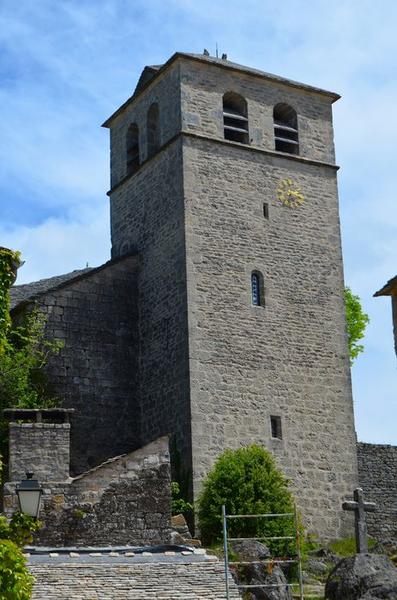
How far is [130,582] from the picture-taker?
614 inches

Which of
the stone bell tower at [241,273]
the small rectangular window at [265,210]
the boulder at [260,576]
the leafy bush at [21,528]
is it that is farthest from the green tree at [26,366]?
the leafy bush at [21,528]

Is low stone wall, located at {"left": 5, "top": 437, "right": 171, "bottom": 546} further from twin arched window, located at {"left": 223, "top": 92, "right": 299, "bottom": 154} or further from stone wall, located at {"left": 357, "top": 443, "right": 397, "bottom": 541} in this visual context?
twin arched window, located at {"left": 223, "top": 92, "right": 299, "bottom": 154}

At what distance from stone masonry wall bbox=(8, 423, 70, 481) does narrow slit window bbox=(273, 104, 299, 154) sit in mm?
10951

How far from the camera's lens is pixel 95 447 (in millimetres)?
26953

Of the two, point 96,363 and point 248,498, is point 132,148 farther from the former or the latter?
point 248,498

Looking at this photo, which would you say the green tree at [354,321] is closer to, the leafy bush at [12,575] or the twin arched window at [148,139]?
the twin arched window at [148,139]

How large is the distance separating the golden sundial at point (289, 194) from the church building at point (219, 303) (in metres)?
0.03

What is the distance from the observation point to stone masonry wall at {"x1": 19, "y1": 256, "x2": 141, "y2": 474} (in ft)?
88.4

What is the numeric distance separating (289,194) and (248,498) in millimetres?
8571

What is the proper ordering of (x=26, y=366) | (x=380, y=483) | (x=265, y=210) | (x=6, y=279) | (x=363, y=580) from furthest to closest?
(x=380, y=483)
(x=265, y=210)
(x=26, y=366)
(x=363, y=580)
(x=6, y=279)

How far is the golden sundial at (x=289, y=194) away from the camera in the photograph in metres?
29.1

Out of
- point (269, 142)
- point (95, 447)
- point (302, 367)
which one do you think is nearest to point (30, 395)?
point (95, 447)

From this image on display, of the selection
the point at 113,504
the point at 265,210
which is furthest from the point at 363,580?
the point at 265,210

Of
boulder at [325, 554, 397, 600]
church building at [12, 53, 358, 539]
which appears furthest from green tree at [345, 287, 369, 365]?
boulder at [325, 554, 397, 600]
